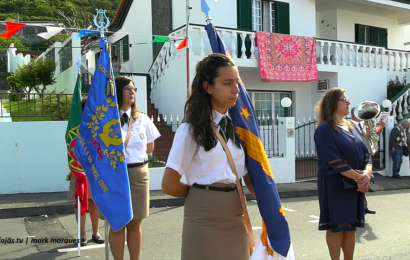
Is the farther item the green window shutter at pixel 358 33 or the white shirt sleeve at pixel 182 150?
the green window shutter at pixel 358 33

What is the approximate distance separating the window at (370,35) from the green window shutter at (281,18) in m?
5.04

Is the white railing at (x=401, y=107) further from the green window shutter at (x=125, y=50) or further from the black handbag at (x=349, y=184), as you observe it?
the black handbag at (x=349, y=184)

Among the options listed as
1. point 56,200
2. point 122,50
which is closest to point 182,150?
point 56,200

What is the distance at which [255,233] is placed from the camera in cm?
609

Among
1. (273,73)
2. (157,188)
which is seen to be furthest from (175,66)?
(157,188)

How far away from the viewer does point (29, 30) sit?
47.0m

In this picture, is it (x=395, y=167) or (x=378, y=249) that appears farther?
(x=395, y=167)

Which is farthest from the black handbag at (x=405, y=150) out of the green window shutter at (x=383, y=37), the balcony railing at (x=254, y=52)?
the green window shutter at (x=383, y=37)

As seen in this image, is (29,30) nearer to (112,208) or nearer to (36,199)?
(36,199)

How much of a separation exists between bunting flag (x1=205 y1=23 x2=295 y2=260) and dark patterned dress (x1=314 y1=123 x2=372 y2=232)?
1.63 meters

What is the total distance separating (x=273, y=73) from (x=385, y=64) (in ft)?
19.8

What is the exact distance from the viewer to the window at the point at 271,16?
48.0 ft

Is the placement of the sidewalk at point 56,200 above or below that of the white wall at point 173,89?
below

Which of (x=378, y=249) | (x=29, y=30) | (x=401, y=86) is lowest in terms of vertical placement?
(x=378, y=249)
